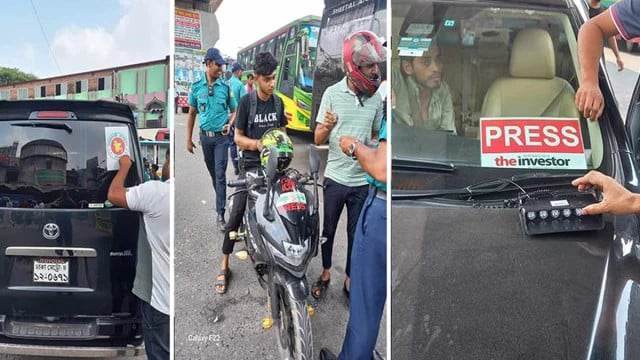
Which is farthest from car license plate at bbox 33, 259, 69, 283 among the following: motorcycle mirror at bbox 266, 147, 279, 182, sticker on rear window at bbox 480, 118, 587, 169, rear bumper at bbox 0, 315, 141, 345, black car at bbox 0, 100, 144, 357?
sticker on rear window at bbox 480, 118, 587, 169

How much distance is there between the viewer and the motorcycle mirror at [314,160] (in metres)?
1.31

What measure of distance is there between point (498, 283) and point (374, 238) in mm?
396

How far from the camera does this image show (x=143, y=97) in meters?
1.41

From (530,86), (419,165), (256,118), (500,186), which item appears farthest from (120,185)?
(530,86)

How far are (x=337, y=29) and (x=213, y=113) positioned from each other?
0.43 m

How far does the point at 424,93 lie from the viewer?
130 centimetres

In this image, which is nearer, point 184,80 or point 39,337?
point 184,80

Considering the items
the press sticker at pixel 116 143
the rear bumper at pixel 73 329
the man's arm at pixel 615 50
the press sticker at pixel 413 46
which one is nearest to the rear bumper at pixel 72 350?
the rear bumper at pixel 73 329

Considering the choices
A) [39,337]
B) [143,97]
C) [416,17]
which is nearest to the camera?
[416,17]

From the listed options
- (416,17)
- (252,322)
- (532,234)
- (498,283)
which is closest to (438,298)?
(498,283)

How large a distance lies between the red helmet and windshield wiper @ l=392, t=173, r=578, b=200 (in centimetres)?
32

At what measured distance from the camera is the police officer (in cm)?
129

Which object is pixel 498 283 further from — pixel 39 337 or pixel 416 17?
pixel 39 337

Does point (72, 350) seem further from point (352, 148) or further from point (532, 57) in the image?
point (532, 57)
